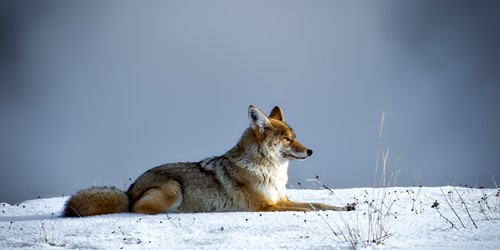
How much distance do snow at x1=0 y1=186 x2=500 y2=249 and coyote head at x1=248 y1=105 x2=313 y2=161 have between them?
6.17ft

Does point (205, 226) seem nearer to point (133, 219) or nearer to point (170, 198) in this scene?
point (133, 219)

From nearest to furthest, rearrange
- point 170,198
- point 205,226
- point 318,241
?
point 318,241, point 205,226, point 170,198

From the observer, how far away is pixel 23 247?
7113mm

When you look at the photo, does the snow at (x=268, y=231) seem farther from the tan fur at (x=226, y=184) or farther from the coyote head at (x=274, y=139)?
the coyote head at (x=274, y=139)

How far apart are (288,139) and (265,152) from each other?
531 mm

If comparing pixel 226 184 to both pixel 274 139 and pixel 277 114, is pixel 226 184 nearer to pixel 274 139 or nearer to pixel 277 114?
pixel 274 139

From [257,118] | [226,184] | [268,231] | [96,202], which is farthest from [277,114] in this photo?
[268,231]

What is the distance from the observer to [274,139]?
10.8 m

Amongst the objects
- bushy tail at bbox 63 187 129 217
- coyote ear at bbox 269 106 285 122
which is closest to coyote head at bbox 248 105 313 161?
coyote ear at bbox 269 106 285 122

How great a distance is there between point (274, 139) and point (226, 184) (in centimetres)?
131

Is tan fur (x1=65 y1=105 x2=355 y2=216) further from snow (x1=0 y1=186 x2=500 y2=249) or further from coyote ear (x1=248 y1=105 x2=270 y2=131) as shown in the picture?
snow (x1=0 y1=186 x2=500 y2=249)

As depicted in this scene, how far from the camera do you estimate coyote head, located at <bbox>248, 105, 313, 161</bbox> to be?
35.3 feet

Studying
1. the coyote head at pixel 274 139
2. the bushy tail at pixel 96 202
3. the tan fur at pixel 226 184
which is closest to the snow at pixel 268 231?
the bushy tail at pixel 96 202

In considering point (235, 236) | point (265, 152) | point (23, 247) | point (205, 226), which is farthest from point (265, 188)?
point (23, 247)
